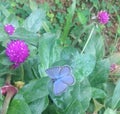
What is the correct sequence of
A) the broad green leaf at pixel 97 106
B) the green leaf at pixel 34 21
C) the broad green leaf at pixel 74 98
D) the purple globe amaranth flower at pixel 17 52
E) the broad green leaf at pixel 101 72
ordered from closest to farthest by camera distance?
the purple globe amaranth flower at pixel 17 52 < the broad green leaf at pixel 74 98 < the broad green leaf at pixel 97 106 < the broad green leaf at pixel 101 72 < the green leaf at pixel 34 21

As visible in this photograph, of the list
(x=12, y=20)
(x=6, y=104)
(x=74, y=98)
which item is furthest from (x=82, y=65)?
(x=12, y=20)

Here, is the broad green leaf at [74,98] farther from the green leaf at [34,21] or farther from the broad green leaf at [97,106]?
the green leaf at [34,21]

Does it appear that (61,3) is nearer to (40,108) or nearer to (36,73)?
(36,73)

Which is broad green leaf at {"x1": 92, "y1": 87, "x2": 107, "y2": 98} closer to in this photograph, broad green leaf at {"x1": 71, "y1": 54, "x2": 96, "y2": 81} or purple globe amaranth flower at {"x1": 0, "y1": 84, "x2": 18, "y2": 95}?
broad green leaf at {"x1": 71, "y1": 54, "x2": 96, "y2": 81}

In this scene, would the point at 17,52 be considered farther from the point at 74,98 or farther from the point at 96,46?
the point at 96,46

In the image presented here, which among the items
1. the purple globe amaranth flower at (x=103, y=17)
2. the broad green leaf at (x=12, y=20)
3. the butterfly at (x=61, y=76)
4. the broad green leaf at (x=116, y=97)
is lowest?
the broad green leaf at (x=116, y=97)

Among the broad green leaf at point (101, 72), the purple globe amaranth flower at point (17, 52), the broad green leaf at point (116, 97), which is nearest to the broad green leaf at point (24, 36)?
the purple globe amaranth flower at point (17, 52)
